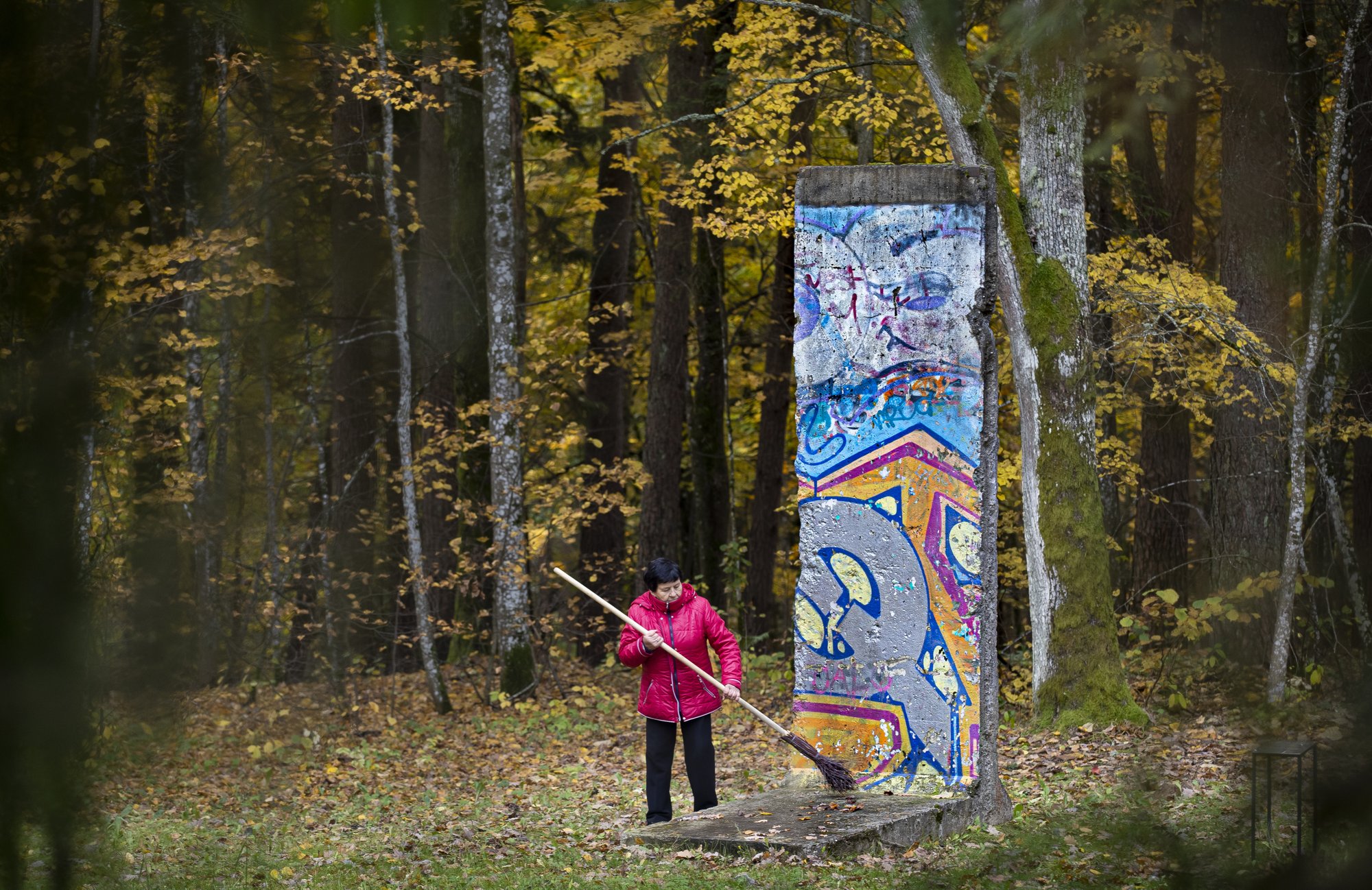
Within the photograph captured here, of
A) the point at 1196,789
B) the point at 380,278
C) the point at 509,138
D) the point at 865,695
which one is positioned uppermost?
the point at 509,138

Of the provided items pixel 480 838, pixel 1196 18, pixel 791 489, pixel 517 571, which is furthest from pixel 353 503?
pixel 1196 18

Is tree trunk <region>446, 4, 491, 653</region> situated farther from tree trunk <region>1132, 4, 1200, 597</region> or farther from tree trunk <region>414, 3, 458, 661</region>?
tree trunk <region>1132, 4, 1200, 597</region>

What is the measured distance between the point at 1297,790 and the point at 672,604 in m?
6.79

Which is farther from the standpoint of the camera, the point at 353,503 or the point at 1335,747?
the point at 353,503

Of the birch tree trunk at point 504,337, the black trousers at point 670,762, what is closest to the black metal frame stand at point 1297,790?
the black trousers at point 670,762

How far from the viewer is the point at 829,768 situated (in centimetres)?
784

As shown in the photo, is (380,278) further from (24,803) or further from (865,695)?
(865,695)

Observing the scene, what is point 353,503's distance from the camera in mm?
13961

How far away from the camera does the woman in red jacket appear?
7.84 metres

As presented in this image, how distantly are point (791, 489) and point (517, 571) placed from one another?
9.76m

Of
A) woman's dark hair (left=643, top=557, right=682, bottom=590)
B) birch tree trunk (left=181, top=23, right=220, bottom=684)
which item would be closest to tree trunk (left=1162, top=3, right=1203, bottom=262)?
birch tree trunk (left=181, top=23, right=220, bottom=684)

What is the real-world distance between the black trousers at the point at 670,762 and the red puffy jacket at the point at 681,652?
9 centimetres

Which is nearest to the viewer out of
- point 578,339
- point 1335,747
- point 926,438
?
point 1335,747

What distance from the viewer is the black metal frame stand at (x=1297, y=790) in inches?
44.2
